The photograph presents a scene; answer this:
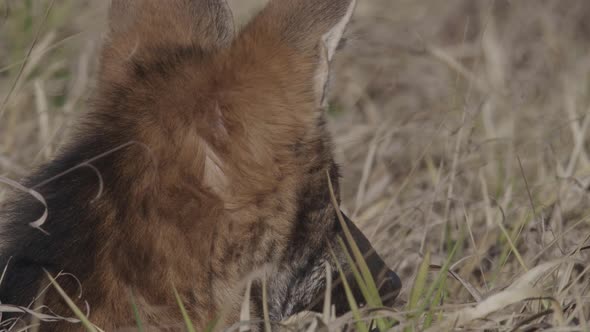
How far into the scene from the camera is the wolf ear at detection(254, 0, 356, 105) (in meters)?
2.85

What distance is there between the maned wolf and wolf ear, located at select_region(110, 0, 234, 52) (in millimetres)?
197

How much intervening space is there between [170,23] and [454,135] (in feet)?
6.56

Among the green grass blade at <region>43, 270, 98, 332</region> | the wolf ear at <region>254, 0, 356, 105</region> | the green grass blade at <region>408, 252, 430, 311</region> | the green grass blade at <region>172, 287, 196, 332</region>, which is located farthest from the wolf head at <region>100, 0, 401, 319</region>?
the green grass blade at <region>43, 270, 98, 332</region>

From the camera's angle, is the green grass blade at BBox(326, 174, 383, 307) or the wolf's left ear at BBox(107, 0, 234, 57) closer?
the green grass blade at BBox(326, 174, 383, 307)

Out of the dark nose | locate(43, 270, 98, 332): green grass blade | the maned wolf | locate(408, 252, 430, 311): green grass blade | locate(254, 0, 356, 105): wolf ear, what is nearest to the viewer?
locate(43, 270, 98, 332): green grass blade

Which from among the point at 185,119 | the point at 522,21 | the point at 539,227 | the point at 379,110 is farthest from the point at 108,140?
the point at 522,21

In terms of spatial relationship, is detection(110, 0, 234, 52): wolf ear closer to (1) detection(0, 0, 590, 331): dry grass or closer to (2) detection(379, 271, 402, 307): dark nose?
(1) detection(0, 0, 590, 331): dry grass

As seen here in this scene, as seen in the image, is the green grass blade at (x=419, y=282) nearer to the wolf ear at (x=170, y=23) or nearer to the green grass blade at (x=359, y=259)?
the green grass blade at (x=359, y=259)

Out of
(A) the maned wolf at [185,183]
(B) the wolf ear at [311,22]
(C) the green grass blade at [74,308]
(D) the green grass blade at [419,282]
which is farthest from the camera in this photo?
(D) the green grass blade at [419,282]

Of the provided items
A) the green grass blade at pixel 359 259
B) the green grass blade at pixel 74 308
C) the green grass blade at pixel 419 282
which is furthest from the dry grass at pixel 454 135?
the green grass blade at pixel 74 308

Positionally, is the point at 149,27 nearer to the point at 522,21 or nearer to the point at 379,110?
the point at 379,110

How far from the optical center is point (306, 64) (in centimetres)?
287

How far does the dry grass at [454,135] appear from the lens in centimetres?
349

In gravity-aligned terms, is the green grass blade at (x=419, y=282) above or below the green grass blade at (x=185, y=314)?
below
